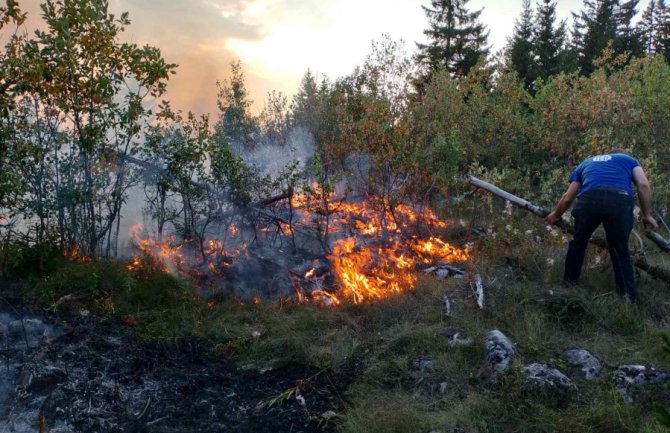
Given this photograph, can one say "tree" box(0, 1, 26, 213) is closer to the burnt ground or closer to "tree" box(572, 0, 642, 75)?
the burnt ground

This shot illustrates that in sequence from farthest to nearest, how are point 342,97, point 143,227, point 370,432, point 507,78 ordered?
point 507,78 → point 342,97 → point 143,227 → point 370,432

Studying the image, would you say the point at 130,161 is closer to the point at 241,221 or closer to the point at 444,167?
the point at 241,221

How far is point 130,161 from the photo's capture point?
23.8 feet

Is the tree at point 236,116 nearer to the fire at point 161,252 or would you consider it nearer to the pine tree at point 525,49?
the fire at point 161,252

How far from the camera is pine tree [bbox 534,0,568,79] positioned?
2392 centimetres

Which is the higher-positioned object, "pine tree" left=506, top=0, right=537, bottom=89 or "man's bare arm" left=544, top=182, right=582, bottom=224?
"pine tree" left=506, top=0, right=537, bottom=89

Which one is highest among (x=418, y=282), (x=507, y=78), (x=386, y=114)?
(x=507, y=78)

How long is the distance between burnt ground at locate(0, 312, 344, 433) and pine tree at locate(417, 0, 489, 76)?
78.6 ft

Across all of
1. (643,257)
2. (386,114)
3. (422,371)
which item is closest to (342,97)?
(386,114)

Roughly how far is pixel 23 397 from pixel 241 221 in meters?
4.12

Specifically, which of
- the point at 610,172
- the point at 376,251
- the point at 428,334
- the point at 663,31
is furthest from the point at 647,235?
the point at 663,31

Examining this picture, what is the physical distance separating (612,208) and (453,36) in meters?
Answer: 23.1

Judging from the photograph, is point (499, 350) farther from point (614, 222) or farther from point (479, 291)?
point (614, 222)

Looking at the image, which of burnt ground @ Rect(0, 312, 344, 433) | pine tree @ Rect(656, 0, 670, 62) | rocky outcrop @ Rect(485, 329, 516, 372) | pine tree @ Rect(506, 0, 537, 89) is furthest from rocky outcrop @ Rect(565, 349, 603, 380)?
pine tree @ Rect(656, 0, 670, 62)
